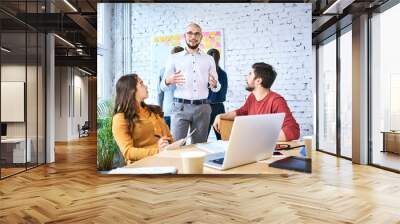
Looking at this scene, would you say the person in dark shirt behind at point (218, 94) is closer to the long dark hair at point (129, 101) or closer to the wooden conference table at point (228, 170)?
the wooden conference table at point (228, 170)

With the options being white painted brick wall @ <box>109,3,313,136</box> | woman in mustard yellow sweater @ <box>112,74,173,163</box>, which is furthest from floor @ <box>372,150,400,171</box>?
woman in mustard yellow sweater @ <box>112,74,173,163</box>

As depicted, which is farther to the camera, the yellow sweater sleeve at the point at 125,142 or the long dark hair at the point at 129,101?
the long dark hair at the point at 129,101

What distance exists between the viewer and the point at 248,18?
4.90 m

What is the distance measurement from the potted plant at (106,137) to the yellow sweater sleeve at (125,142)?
7 cm

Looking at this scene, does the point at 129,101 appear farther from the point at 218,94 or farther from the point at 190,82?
the point at 218,94

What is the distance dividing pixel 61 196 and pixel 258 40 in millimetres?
3188

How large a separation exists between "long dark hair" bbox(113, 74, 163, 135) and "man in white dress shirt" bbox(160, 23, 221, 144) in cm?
30

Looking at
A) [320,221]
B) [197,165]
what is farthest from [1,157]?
[320,221]

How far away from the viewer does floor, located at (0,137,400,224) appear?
3246 mm

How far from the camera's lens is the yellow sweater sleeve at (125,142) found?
15.1ft

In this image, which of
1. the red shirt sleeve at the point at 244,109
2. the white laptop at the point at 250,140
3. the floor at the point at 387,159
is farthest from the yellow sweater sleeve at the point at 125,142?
the floor at the point at 387,159

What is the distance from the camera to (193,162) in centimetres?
284

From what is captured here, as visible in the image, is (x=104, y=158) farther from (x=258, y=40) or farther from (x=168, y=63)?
(x=258, y=40)

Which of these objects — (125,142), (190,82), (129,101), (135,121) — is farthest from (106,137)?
(190,82)
